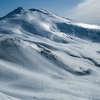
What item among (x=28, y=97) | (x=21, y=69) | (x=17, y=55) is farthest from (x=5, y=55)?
(x=28, y=97)

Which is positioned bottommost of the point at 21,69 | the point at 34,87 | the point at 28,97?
the point at 28,97

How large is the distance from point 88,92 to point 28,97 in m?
6.68

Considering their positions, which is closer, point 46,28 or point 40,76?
point 40,76

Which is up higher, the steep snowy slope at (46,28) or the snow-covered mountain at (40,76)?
the steep snowy slope at (46,28)

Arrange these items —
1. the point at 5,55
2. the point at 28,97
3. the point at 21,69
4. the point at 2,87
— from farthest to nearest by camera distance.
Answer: the point at 5,55 < the point at 21,69 < the point at 2,87 < the point at 28,97

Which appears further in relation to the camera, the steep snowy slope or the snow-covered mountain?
the steep snowy slope

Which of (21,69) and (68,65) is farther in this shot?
(68,65)

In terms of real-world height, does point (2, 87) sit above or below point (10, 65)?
below

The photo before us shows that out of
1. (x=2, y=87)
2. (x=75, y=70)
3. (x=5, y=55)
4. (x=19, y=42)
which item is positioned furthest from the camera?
(x=19, y=42)

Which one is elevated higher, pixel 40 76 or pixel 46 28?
pixel 46 28

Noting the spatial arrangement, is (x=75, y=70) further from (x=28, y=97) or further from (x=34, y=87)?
(x=28, y=97)

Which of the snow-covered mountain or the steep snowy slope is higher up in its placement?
the steep snowy slope

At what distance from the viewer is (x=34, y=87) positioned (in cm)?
1812

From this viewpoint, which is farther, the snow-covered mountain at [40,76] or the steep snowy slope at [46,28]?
the steep snowy slope at [46,28]
